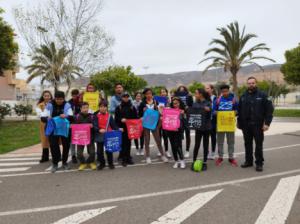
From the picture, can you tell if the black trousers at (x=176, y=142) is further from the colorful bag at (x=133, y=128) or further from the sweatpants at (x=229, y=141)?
the sweatpants at (x=229, y=141)

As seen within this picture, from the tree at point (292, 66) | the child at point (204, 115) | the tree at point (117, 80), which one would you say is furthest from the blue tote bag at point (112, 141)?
the tree at point (117, 80)

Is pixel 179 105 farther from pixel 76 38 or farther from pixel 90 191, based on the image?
pixel 76 38

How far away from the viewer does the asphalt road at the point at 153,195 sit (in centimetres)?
397

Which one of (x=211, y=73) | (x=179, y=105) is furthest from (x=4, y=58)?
(x=211, y=73)

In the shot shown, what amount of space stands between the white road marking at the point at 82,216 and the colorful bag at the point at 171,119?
2.91 m

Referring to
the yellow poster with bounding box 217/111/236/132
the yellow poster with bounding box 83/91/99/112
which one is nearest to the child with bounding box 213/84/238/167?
the yellow poster with bounding box 217/111/236/132

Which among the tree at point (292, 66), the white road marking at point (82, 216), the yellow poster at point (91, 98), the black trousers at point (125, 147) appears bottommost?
the white road marking at point (82, 216)

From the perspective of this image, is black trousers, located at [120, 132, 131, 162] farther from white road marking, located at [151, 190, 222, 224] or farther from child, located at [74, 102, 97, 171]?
white road marking, located at [151, 190, 222, 224]

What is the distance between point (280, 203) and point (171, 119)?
309 centimetres

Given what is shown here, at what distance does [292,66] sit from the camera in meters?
25.4

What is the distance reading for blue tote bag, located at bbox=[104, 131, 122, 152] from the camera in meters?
6.71

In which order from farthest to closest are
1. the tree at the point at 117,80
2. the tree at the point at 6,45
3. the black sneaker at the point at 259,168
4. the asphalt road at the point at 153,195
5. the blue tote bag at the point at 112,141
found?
the tree at the point at 117,80
the tree at the point at 6,45
the blue tote bag at the point at 112,141
the black sneaker at the point at 259,168
the asphalt road at the point at 153,195

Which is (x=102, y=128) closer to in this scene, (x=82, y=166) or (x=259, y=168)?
(x=82, y=166)

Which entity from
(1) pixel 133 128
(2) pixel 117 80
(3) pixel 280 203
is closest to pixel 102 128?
(1) pixel 133 128
